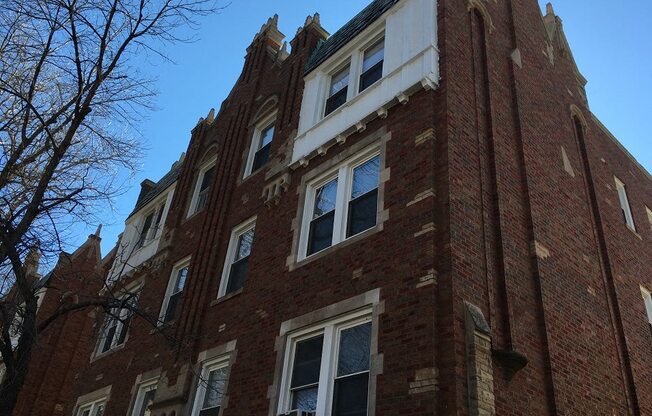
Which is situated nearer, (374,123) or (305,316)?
(305,316)

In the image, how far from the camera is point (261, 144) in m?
16.4

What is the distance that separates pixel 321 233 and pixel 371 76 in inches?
153

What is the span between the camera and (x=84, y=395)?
17.3 m

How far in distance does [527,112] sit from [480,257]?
5075mm

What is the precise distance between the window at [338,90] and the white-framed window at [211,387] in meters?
6.21

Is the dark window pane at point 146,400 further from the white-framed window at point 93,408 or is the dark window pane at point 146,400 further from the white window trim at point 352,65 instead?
the white window trim at point 352,65

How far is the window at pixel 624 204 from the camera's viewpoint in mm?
15928

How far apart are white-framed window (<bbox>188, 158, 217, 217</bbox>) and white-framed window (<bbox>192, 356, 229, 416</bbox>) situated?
628cm

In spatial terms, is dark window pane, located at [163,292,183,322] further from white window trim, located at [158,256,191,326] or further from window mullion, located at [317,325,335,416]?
window mullion, located at [317,325,335,416]

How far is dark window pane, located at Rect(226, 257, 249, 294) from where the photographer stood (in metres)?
13.5

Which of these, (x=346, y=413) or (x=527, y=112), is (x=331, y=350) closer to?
(x=346, y=413)

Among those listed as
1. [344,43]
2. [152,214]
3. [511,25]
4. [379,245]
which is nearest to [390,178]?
[379,245]

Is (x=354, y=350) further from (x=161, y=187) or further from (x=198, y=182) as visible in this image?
(x=161, y=187)

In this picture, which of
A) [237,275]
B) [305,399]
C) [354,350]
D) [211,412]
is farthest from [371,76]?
[211,412]
